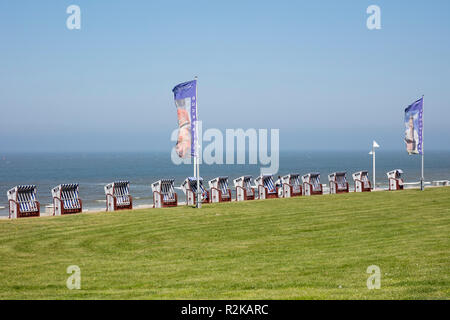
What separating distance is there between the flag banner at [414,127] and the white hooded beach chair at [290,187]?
6.02 meters

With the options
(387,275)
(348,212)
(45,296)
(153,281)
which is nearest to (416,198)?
(348,212)

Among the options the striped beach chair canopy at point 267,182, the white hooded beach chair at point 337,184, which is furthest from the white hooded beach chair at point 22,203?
the white hooded beach chair at point 337,184

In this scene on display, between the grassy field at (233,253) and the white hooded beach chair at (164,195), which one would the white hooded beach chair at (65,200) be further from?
the white hooded beach chair at (164,195)

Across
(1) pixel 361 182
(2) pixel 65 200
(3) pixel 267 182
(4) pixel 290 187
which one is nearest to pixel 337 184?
(1) pixel 361 182

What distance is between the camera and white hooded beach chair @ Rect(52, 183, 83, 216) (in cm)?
2150

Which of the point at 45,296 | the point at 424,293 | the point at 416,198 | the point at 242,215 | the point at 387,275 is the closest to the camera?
the point at 424,293

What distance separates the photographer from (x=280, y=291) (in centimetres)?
881

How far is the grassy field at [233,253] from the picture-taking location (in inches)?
363

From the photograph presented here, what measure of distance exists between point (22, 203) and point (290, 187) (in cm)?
1392

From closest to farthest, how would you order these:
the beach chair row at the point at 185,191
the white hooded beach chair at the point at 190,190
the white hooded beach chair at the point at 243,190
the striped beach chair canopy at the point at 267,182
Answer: the beach chair row at the point at 185,191 < the white hooded beach chair at the point at 190,190 < the white hooded beach chair at the point at 243,190 < the striped beach chair canopy at the point at 267,182

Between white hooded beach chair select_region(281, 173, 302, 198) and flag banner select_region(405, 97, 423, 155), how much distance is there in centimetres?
602

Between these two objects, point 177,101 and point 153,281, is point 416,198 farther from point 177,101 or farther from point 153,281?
point 153,281

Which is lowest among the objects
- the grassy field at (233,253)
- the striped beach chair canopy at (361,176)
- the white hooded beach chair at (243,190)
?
the grassy field at (233,253)
